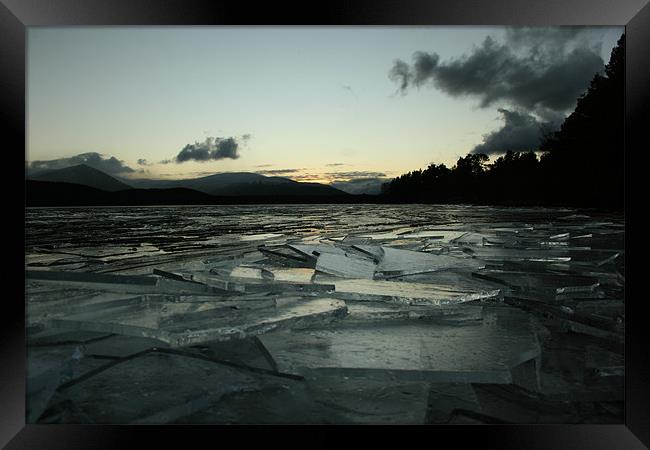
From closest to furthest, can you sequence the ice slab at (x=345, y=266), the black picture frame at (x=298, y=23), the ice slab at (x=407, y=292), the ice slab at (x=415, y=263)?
the black picture frame at (x=298, y=23) → the ice slab at (x=407, y=292) → the ice slab at (x=345, y=266) → the ice slab at (x=415, y=263)

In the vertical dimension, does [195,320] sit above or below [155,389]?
above

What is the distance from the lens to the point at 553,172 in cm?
1400

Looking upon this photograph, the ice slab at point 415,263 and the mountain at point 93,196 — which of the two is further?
the mountain at point 93,196

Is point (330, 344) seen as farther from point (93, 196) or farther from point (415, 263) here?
point (93, 196)

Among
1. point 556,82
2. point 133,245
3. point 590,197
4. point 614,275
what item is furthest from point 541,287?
point 590,197

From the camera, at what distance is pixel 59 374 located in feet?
7.66

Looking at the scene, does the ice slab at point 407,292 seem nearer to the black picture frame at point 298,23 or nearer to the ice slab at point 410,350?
the ice slab at point 410,350

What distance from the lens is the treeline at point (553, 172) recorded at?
30.7 feet

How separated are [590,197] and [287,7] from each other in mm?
14531

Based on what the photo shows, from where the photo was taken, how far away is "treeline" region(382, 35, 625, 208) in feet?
30.7

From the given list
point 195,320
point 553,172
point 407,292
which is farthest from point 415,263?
point 553,172

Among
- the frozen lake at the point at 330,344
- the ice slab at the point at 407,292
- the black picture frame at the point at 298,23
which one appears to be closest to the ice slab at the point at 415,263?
the frozen lake at the point at 330,344

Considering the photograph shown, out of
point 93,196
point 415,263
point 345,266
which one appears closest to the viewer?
point 345,266
